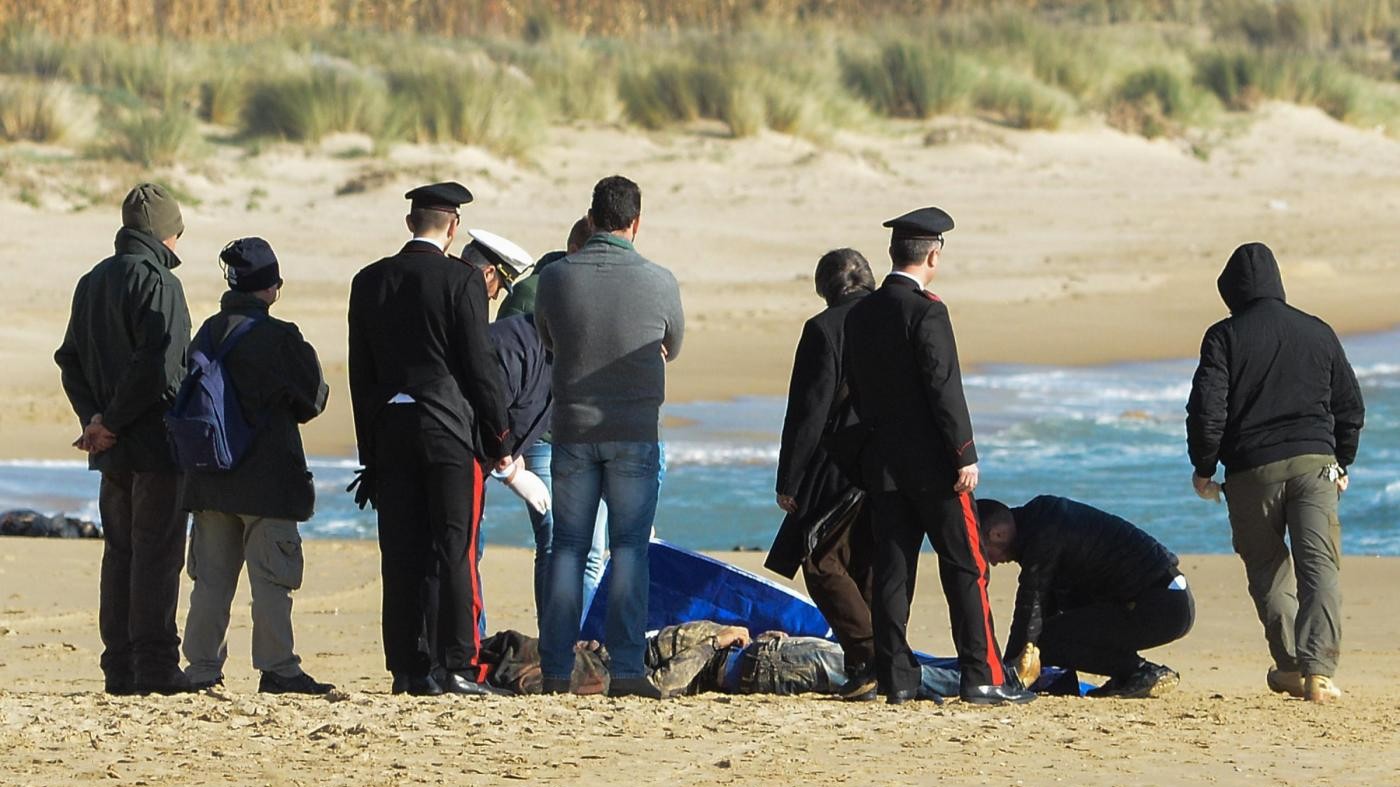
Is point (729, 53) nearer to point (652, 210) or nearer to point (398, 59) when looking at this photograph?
point (398, 59)

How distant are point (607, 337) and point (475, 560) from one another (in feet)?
2.61

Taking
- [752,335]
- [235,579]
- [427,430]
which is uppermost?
[752,335]

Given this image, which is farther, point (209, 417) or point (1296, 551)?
point (1296, 551)

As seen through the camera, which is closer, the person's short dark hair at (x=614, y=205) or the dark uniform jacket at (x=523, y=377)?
the person's short dark hair at (x=614, y=205)

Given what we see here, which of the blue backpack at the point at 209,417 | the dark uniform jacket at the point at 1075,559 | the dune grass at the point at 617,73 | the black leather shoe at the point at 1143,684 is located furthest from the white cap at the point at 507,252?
the dune grass at the point at 617,73

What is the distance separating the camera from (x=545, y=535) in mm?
7785

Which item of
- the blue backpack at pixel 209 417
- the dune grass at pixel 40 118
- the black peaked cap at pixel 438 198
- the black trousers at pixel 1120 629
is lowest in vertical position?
the black trousers at pixel 1120 629

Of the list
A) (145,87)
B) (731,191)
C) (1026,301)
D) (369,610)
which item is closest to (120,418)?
(369,610)

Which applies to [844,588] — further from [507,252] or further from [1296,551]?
[507,252]

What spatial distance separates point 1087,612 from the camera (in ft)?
24.5

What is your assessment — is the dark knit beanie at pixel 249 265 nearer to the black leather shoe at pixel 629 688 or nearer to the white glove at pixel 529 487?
the white glove at pixel 529 487

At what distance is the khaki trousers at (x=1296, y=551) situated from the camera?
288 inches

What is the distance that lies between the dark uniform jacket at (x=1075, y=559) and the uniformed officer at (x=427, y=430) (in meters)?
1.71

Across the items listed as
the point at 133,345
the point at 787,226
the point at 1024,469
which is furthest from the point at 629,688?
the point at 787,226
